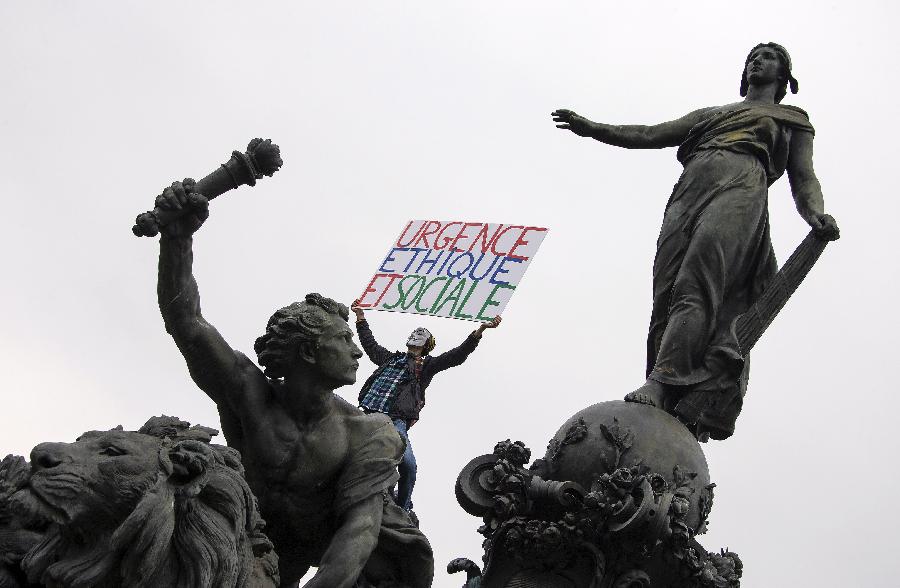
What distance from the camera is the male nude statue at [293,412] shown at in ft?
17.5

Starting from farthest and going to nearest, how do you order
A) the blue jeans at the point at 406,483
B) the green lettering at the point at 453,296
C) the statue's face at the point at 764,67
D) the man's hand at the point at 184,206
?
1. the green lettering at the point at 453,296
2. the statue's face at the point at 764,67
3. the blue jeans at the point at 406,483
4. the man's hand at the point at 184,206

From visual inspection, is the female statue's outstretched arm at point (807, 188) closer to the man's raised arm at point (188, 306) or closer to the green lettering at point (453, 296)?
the green lettering at point (453, 296)

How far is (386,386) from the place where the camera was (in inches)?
418

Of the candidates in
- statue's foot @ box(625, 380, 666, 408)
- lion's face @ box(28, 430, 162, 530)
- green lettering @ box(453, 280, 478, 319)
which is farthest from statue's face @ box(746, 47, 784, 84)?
lion's face @ box(28, 430, 162, 530)

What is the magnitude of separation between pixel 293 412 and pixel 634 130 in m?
5.49

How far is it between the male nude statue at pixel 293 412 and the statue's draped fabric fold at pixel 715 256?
375cm

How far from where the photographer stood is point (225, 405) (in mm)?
5457

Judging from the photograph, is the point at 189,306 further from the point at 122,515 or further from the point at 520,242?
the point at 520,242

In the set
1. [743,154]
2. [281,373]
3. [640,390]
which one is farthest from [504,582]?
[743,154]

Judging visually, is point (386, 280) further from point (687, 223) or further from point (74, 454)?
point (74, 454)

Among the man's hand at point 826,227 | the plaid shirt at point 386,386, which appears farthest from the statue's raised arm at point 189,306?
the man's hand at point 826,227

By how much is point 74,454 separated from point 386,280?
28.8ft

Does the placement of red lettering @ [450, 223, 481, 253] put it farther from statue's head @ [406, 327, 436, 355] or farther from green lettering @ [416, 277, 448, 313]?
statue's head @ [406, 327, 436, 355]

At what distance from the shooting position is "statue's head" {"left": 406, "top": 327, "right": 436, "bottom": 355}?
36.0ft
